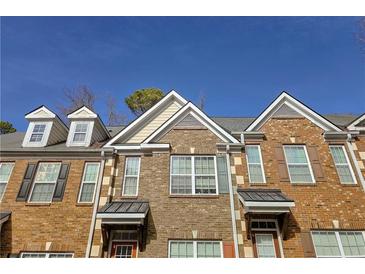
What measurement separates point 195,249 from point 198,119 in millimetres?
5803

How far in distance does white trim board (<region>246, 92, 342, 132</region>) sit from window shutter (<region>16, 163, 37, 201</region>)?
388 inches

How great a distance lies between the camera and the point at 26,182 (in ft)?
33.3

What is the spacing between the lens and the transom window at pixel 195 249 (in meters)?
8.52

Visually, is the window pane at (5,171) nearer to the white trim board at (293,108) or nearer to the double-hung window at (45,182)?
the double-hung window at (45,182)

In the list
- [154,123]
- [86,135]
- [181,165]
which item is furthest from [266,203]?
[86,135]

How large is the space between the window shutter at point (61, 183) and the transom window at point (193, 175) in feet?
15.0

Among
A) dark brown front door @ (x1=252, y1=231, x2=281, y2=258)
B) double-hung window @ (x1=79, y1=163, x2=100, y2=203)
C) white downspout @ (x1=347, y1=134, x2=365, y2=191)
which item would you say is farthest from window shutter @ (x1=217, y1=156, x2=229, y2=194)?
white downspout @ (x1=347, y1=134, x2=365, y2=191)

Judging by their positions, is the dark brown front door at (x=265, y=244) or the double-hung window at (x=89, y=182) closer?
the dark brown front door at (x=265, y=244)

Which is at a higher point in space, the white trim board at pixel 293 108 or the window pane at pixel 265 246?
the white trim board at pixel 293 108

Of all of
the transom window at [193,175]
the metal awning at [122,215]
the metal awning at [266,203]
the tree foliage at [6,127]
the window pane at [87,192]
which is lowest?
the metal awning at [122,215]

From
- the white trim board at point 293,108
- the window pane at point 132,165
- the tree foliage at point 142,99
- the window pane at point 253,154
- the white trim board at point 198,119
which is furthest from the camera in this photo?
the tree foliage at point 142,99

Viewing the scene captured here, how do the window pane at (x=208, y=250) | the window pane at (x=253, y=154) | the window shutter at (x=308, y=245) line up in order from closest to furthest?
the window shutter at (x=308, y=245) → the window pane at (x=208, y=250) → the window pane at (x=253, y=154)

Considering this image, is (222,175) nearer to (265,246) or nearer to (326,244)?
(265,246)

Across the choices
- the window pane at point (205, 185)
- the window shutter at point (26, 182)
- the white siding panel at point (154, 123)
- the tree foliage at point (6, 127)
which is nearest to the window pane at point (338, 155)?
the window pane at point (205, 185)
